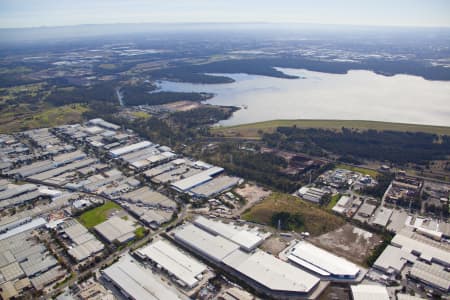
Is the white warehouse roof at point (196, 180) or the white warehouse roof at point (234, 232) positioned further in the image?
the white warehouse roof at point (196, 180)

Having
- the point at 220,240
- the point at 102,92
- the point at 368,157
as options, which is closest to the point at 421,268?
the point at 220,240

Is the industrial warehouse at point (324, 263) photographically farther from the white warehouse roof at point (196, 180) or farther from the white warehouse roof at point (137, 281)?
the white warehouse roof at point (196, 180)

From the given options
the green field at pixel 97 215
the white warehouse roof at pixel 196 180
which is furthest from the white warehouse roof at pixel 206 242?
the green field at pixel 97 215

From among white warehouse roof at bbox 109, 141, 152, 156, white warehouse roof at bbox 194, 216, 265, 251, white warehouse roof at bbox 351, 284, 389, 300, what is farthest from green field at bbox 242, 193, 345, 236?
white warehouse roof at bbox 109, 141, 152, 156

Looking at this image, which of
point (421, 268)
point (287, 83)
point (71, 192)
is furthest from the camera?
point (287, 83)

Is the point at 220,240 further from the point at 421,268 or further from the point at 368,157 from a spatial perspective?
the point at 368,157

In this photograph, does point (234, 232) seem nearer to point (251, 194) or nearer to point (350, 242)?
point (251, 194)

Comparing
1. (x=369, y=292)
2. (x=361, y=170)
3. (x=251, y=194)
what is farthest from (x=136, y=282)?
(x=361, y=170)
